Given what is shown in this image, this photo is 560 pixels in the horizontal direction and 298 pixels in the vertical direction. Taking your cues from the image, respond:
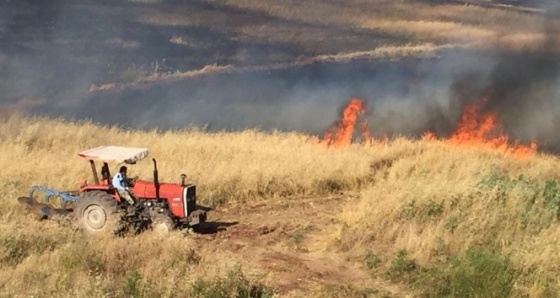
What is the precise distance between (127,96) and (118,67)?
4470mm

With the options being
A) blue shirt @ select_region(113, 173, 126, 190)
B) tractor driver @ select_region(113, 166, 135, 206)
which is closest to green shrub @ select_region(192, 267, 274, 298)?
tractor driver @ select_region(113, 166, 135, 206)

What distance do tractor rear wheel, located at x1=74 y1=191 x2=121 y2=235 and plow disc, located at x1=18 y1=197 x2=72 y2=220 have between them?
16.1 inches

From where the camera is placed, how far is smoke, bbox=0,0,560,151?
2377 cm

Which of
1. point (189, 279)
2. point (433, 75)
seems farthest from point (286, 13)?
point (189, 279)

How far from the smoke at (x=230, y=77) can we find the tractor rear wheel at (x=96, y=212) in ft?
38.8

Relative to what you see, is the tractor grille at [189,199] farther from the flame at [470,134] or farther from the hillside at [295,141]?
the flame at [470,134]

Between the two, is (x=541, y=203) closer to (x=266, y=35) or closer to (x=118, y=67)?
(x=118, y=67)

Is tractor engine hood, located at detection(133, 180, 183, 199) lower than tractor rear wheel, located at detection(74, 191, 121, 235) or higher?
higher

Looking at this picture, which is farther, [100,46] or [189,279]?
[100,46]

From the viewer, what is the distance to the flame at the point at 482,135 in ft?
67.1

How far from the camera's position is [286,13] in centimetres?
4428

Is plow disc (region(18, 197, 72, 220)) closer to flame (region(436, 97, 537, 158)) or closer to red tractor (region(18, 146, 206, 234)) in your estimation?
red tractor (region(18, 146, 206, 234))

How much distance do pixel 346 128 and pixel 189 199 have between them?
33.0 feet

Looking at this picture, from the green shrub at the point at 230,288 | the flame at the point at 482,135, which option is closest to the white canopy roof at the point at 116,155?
the green shrub at the point at 230,288
